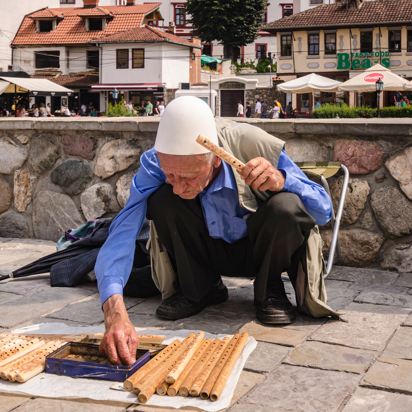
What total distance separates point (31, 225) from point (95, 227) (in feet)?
4.22

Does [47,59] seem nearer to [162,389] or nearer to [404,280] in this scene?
[404,280]

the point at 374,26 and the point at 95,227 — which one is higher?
the point at 374,26

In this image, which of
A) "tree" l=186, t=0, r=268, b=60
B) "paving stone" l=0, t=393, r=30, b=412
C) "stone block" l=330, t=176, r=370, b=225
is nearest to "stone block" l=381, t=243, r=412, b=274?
"stone block" l=330, t=176, r=370, b=225

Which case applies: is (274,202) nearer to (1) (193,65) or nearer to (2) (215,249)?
(2) (215,249)

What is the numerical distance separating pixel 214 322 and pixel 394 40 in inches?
1580

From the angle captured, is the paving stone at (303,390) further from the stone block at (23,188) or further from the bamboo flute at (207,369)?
the stone block at (23,188)

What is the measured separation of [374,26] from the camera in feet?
129

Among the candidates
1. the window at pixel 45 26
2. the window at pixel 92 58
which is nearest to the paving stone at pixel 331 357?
the window at pixel 92 58

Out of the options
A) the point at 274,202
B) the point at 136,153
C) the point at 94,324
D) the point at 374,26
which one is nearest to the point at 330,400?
the point at 274,202

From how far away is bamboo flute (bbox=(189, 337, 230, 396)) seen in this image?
210 cm

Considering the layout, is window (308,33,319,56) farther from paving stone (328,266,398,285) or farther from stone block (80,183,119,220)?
paving stone (328,266,398,285)

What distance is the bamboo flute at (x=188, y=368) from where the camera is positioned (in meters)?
2.11

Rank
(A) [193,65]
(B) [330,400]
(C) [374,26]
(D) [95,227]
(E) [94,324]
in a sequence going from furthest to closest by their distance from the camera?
1. (A) [193,65]
2. (C) [374,26]
3. (D) [95,227]
4. (E) [94,324]
5. (B) [330,400]

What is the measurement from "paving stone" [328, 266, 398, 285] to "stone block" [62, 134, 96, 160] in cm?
219
